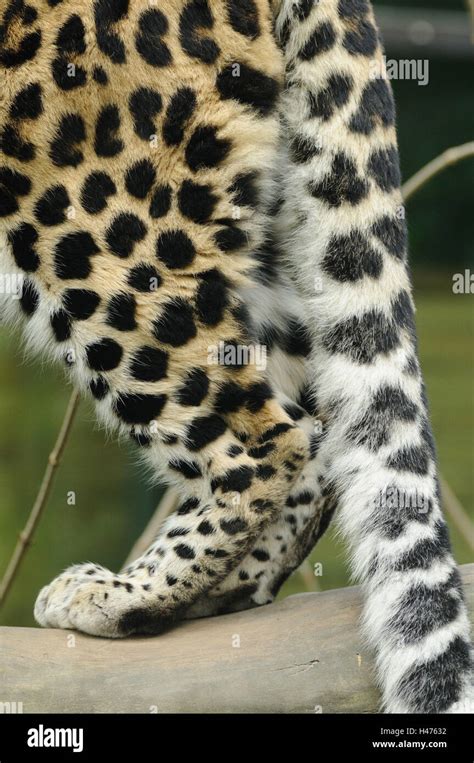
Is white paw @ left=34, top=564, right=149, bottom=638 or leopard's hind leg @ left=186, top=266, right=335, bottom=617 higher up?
leopard's hind leg @ left=186, top=266, right=335, bottom=617

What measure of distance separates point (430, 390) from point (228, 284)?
5733mm

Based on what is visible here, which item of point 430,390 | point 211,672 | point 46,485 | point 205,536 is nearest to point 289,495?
point 205,536

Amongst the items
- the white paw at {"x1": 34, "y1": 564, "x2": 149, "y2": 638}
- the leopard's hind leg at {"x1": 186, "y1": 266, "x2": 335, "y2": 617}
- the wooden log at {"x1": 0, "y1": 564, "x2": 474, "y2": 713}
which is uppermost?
the leopard's hind leg at {"x1": 186, "y1": 266, "x2": 335, "y2": 617}

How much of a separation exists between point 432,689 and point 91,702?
39.2 inches

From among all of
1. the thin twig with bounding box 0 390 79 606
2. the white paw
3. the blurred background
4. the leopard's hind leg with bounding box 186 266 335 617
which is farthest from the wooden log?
the blurred background

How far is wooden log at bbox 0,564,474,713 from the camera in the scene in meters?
3.47

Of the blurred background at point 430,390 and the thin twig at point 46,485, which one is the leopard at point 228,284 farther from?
the blurred background at point 430,390

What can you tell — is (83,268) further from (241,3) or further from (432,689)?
(432,689)

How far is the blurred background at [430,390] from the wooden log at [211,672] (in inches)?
136

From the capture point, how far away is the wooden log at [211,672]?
3475 mm

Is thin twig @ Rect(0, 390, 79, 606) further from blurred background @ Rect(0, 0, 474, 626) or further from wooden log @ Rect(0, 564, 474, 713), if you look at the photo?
blurred background @ Rect(0, 0, 474, 626)

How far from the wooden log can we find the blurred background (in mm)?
3457

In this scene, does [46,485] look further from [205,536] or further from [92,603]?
[205,536]

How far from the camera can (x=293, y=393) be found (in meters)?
4.12
